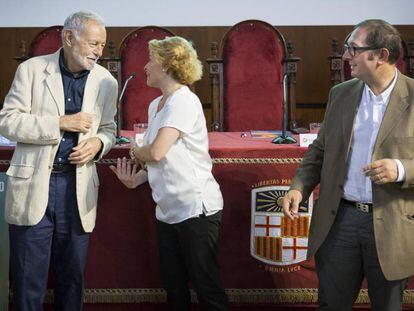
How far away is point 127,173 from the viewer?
252cm

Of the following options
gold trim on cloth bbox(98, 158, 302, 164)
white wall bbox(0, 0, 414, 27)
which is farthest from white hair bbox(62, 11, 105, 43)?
white wall bbox(0, 0, 414, 27)

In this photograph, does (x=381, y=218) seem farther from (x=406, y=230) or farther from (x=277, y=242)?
(x=277, y=242)

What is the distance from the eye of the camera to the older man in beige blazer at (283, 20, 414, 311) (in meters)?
1.90

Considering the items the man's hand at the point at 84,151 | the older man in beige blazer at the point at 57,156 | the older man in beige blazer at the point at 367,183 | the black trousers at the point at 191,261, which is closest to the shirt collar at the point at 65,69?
the older man in beige blazer at the point at 57,156

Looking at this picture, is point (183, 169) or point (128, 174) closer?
point (183, 169)

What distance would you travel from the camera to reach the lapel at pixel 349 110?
1985 mm

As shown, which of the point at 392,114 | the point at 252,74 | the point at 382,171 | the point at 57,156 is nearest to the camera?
the point at 382,171

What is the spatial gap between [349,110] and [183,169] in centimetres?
65

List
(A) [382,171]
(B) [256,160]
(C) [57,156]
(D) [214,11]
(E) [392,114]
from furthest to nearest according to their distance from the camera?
(D) [214,11], (B) [256,160], (C) [57,156], (E) [392,114], (A) [382,171]

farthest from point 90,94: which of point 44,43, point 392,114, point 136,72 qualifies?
point 44,43

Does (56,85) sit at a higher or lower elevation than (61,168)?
higher

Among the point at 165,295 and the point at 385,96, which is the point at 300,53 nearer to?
the point at 165,295

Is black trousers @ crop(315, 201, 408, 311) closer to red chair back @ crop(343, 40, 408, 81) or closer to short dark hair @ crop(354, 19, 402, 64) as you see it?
short dark hair @ crop(354, 19, 402, 64)

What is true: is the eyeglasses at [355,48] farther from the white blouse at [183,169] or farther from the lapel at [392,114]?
the white blouse at [183,169]
